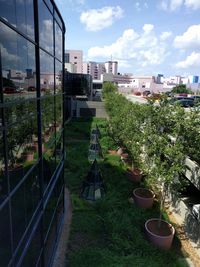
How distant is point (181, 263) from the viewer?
9.08 m

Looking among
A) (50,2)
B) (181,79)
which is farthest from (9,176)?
A: (181,79)

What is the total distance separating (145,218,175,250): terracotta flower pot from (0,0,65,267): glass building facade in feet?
14.8

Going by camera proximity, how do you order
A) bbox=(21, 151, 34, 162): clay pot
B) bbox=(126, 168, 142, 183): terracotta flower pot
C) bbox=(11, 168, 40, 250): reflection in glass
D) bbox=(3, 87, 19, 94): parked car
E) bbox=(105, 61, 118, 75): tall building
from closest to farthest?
bbox=(3, 87, 19, 94): parked car → bbox=(11, 168, 40, 250): reflection in glass → bbox=(21, 151, 34, 162): clay pot → bbox=(126, 168, 142, 183): terracotta flower pot → bbox=(105, 61, 118, 75): tall building

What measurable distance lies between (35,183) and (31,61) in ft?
10.3

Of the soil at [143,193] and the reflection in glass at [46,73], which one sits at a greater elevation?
the reflection in glass at [46,73]

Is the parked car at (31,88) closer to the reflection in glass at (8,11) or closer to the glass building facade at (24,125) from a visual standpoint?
the glass building facade at (24,125)

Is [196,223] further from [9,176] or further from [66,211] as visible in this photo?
[9,176]

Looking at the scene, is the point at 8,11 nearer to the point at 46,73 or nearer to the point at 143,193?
the point at 46,73

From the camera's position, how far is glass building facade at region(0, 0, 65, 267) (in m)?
3.99

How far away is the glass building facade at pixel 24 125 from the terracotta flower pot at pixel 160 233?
4.52 metres

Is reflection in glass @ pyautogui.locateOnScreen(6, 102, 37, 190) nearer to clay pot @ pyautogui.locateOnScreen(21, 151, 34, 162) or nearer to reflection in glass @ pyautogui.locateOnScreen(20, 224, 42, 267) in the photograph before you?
clay pot @ pyautogui.locateOnScreen(21, 151, 34, 162)

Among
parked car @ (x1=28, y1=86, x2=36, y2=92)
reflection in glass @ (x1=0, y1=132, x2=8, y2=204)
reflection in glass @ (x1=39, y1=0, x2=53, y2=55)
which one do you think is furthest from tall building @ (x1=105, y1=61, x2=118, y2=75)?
reflection in glass @ (x1=0, y1=132, x2=8, y2=204)

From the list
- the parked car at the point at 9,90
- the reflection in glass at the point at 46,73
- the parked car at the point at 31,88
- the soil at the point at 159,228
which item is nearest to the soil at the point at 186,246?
the soil at the point at 159,228

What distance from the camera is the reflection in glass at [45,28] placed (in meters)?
6.14
